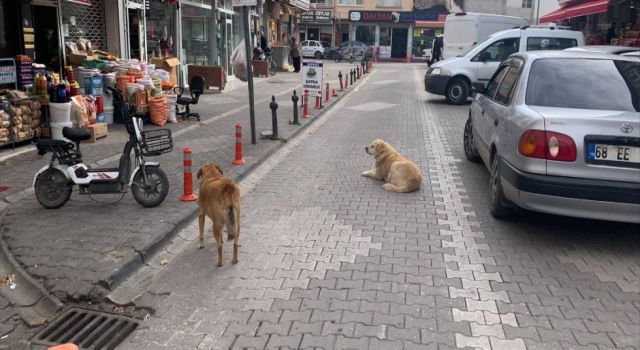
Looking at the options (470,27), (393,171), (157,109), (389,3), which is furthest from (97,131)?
(389,3)

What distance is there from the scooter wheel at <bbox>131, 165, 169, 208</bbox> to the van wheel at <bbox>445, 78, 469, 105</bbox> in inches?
493

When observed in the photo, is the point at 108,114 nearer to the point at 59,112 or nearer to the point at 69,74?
the point at 69,74

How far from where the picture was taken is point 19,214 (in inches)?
228

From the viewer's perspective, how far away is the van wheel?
16922mm

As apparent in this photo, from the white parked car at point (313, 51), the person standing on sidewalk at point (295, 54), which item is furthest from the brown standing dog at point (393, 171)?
the white parked car at point (313, 51)

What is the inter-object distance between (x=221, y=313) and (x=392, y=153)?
4.26 metres

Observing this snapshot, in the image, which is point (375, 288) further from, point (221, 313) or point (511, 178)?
point (511, 178)

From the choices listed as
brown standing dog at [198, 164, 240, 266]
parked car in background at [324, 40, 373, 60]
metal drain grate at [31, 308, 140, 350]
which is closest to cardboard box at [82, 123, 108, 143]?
brown standing dog at [198, 164, 240, 266]

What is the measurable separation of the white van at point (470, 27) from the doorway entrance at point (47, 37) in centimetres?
1705

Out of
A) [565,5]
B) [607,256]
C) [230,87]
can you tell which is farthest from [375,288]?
[565,5]

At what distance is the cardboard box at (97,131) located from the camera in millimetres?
9508

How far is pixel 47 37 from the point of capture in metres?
10.7

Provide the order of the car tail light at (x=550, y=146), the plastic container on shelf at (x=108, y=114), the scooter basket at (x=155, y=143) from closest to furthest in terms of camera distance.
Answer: the car tail light at (x=550, y=146) → the scooter basket at (x=155, y=143) → the plastic container on shelf at (x=108, y=114)

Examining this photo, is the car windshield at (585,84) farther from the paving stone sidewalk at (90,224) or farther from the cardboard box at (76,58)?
the cardboard box at (76,58)
